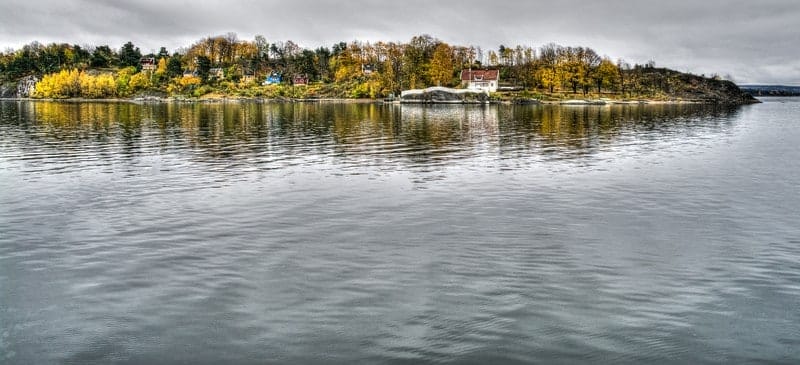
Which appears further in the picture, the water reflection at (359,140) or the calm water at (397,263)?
the water reflection at (359,140)

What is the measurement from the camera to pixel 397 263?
1877cm

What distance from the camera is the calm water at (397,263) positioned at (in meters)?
13.0

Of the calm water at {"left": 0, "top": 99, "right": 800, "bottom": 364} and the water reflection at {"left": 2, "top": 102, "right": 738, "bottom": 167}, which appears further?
the water reflection at {"left": 2, "top": 102, "right": 738, "bottom": 167}

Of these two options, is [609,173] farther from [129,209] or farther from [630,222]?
[129,209]

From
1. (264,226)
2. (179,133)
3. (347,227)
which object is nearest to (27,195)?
(264,226)

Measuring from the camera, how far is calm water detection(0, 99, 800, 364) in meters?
13.0

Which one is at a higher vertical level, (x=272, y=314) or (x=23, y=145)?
(x=23, y=145)

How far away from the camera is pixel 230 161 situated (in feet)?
142

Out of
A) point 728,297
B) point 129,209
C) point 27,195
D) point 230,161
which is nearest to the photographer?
point 728,297

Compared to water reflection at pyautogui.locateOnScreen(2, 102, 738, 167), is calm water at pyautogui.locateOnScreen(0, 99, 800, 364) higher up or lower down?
lower down

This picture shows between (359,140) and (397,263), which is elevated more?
(359,140)

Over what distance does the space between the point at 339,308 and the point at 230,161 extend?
30944 mm

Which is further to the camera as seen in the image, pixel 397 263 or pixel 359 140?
pixel 359 140

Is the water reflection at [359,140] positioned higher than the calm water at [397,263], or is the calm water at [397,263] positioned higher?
the water reflection at [359,140]
